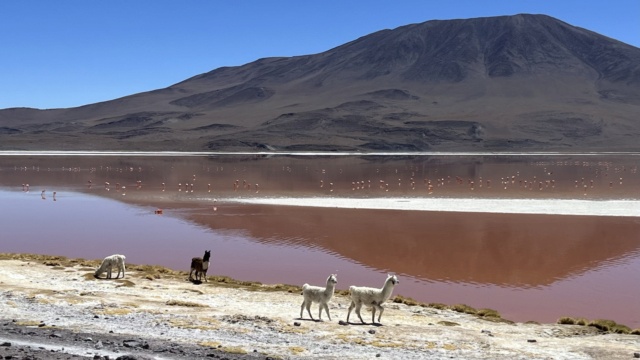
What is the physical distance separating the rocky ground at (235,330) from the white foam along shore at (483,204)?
2330 cm

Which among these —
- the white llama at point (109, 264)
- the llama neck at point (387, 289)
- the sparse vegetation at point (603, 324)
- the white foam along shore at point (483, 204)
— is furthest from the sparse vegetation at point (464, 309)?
the white foam along shore at point (483, 204)

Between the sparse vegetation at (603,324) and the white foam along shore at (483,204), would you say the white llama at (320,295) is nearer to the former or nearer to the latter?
the sparse vegetation at (603,324)

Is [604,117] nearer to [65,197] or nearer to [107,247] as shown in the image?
[65,197]

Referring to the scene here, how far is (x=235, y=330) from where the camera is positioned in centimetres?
1371

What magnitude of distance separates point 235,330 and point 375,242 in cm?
1557

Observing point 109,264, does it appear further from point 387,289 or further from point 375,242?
point 375,242

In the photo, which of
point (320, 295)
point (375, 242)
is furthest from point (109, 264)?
point (375, 242)

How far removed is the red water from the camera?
20312mm

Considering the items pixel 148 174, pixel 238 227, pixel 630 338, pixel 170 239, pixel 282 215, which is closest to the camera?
pixel 630 338

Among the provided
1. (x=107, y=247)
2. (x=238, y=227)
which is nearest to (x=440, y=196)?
(x=238, y=227)

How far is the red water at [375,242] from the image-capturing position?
20.3 m

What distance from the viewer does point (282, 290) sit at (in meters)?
18.8

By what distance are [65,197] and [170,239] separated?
2243 cm

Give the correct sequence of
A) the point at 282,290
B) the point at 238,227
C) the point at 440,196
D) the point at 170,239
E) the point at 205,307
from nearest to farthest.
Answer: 1. the point at 205,307
2. the point at 282,290
3. the point at 170,239
4. the point at 238,227
5. the point at 440,196
